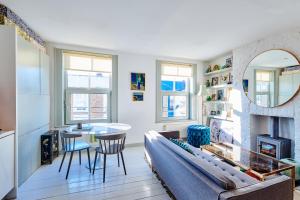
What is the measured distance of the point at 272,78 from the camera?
2.97 meters

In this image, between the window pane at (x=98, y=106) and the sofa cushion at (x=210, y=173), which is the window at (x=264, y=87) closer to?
the sofa cushion at (x=210, y=173)

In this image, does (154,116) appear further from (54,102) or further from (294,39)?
(294,39)

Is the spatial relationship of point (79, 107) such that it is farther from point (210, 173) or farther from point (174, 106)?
point (210, 173)

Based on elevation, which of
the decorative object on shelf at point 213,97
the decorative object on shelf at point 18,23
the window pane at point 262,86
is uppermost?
the decorative object on shelf at point 18,23

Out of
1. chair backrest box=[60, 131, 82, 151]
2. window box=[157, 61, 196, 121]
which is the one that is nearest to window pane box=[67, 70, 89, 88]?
chair backrest box=[60, 131, 82, 151]

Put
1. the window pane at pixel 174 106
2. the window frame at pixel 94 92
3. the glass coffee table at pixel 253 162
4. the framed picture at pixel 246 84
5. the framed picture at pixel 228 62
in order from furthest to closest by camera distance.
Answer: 1. the window pane at pixel 174 106
2. the framed picture at pixel 228 62
3. the window frame at pixel 94 92
4. the framed picture at pixel 246 84
5. the glass coffee table at pixel 253 162

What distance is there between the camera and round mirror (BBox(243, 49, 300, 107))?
8.73 ft

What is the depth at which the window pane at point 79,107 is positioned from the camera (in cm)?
366

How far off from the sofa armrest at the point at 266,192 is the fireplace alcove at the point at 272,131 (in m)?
1.87

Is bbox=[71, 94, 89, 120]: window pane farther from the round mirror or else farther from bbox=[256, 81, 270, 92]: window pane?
bbox=[256, 81, 270, 92]: window pane

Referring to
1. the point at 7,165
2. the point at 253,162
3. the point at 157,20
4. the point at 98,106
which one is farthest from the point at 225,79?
the point at 7,165

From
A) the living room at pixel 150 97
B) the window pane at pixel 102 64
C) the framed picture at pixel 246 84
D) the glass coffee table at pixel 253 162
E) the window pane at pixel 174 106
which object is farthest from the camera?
the window pane at pixel 174 106

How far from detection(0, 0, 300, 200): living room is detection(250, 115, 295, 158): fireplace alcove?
0.06 ft

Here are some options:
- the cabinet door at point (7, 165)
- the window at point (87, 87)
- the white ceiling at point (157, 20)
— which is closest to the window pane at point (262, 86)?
the white ceiling at point (157, 20)
